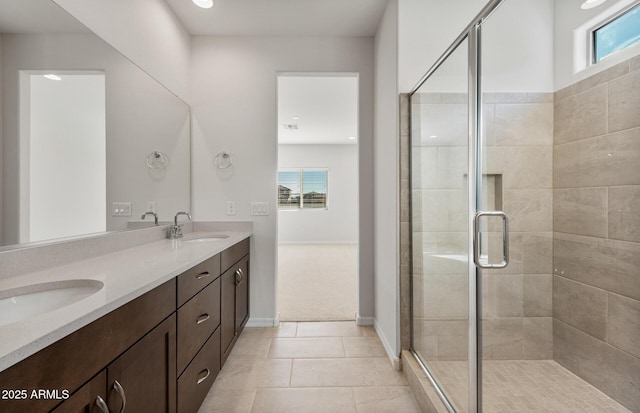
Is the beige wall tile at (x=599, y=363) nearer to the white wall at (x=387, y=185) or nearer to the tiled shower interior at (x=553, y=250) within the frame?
the tiled shower interior at (x=553, y=250)

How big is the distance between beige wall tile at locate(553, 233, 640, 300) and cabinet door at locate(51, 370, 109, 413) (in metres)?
1.63

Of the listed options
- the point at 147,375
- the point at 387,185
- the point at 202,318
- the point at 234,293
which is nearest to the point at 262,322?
the point at 234,293

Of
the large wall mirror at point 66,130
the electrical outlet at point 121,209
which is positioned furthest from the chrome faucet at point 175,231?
the electrical outlet at point 121,209

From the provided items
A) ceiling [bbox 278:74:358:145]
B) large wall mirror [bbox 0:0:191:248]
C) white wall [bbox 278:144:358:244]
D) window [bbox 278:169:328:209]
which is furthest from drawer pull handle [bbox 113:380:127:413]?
window [bbox 278:169:328:209]

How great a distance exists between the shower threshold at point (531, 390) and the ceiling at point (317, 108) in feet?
8.19

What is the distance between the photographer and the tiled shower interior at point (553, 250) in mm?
1025

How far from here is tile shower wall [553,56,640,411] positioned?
99 cm

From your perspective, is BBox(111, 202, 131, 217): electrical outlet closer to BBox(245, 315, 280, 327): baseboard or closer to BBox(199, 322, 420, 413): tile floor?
BBox(199, 322, 420, 413): tile floor

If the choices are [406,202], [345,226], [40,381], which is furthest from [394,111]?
[345,226]

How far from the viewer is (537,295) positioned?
1.36m

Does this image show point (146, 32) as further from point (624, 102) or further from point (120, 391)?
point (624, 102)

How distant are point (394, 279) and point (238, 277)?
45.7 inches

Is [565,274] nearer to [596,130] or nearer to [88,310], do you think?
[596,130]

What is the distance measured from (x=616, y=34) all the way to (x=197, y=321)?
2.00m
